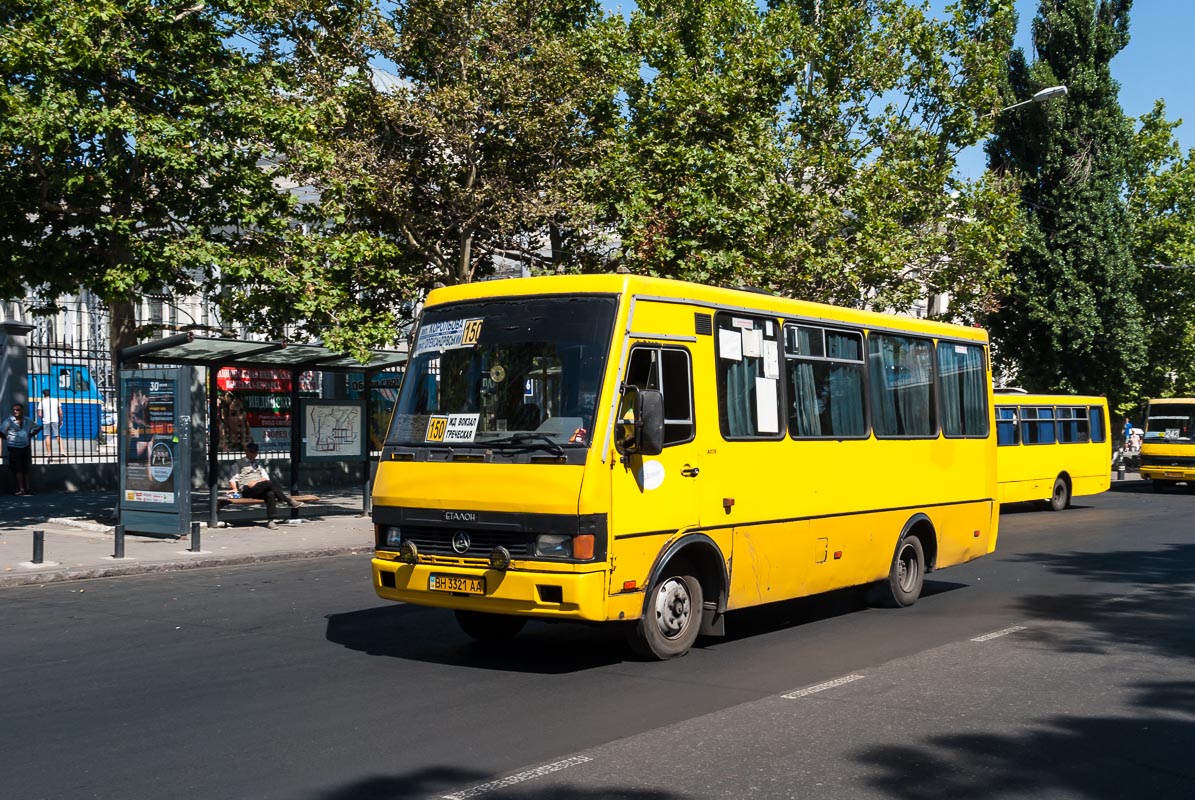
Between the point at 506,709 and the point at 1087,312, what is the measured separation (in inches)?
1503

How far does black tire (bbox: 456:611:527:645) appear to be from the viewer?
9.95 metres

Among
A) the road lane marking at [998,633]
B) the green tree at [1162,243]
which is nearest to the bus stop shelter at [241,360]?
the road lane marking at [998,633]

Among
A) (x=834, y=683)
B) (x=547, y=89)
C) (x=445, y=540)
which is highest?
(x=547, y=89)

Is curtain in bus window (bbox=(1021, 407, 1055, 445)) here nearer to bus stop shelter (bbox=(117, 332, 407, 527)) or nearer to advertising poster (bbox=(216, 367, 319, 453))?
bus stop shelter (bbox=(117, 332, 407, 527))

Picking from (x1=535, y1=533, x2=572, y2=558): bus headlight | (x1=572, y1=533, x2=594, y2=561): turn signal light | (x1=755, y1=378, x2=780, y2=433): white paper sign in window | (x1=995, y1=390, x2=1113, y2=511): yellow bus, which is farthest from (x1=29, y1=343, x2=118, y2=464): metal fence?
(x1=572, y1=533, x2=594, y2=561): turn signal light

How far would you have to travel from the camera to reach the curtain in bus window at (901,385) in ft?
39.1

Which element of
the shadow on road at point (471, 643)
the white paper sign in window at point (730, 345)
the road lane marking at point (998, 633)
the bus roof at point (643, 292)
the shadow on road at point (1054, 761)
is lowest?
the shadow on road at point (1054, 761)

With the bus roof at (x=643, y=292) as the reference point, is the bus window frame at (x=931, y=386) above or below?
below

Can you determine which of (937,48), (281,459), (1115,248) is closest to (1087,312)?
(1115,248)

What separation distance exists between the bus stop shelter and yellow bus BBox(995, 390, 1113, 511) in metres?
12.9

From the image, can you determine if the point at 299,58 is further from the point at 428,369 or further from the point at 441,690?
the point at 441,690

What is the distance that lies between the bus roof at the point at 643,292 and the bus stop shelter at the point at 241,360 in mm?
10108

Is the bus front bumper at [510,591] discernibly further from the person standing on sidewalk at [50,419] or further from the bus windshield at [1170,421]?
the bus windshield at [1170,421]

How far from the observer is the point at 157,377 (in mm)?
17734
